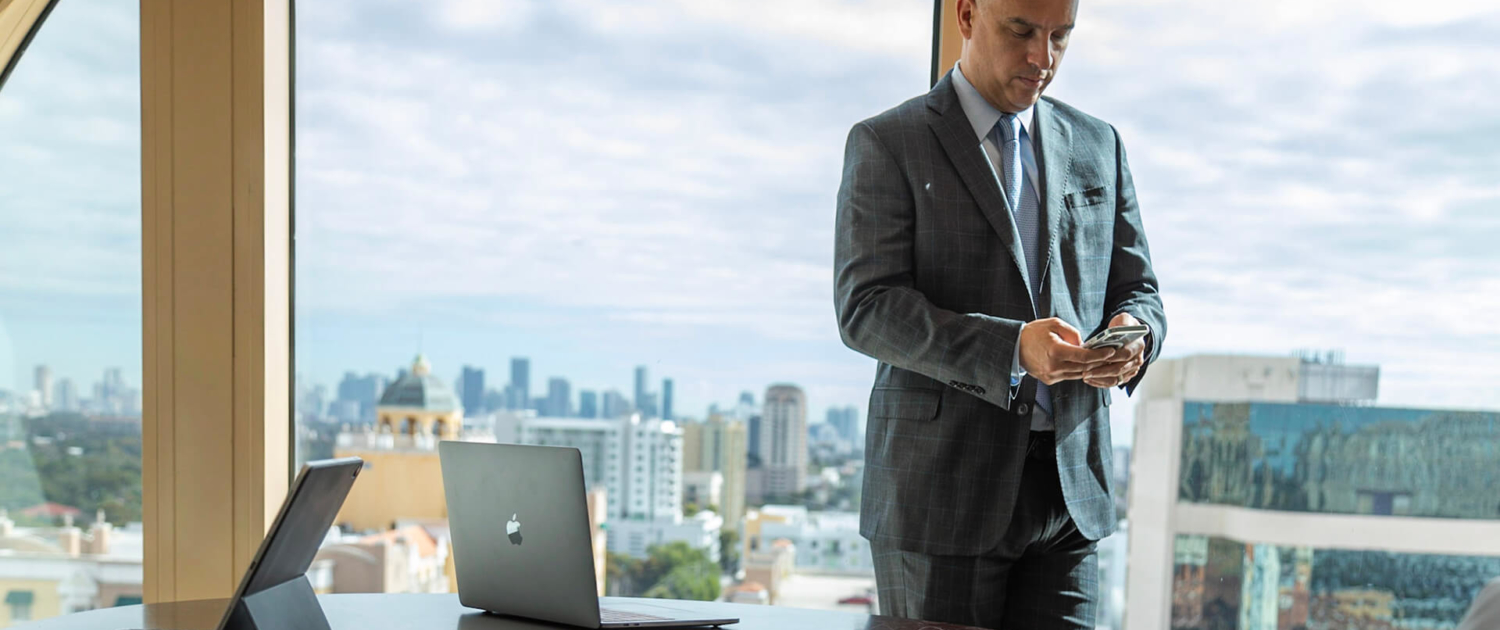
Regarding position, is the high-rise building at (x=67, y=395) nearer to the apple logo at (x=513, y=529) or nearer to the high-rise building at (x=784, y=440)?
the high-rise building at (x=784, y=440)

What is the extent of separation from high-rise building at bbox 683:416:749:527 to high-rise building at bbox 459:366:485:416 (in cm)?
54

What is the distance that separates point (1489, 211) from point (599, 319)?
2.04 m

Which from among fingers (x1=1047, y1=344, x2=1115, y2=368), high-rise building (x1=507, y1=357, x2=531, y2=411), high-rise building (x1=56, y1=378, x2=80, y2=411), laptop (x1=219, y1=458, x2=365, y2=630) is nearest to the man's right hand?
fingers (x1=1047, y1=344, x2=1115, y2=368)

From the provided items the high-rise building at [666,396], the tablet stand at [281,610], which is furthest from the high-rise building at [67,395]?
the tablet stand at [281,610]

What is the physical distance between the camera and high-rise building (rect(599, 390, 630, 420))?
275cm

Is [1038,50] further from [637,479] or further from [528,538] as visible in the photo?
[637,479]

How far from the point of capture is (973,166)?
65.6 inches

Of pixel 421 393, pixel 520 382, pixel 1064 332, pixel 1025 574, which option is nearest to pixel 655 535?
pixel 520 382

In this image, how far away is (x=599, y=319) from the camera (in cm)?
278

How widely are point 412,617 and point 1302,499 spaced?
1.99m

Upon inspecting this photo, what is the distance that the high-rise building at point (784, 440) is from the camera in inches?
103

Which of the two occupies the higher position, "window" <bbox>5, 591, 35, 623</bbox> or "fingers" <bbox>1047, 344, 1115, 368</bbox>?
"fingers" <bbox>1047, 344, 1115, 368</bbox>

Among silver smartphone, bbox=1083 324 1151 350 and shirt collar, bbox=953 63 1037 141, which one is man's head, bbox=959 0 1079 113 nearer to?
shirt collar, bbox=953 63 1037 141

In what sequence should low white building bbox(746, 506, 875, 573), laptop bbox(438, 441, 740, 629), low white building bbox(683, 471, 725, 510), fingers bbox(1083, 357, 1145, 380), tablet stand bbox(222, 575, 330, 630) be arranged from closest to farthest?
tablet stand bbox(222, 575, 330, 630)
laptop bbox(438, 441, 740, 629)
fingers bbox(1083, 357, 1145, 380)
low white building bbox(746, 506, 875, 573)
low white building bbox(683, 471, 725, 510)
